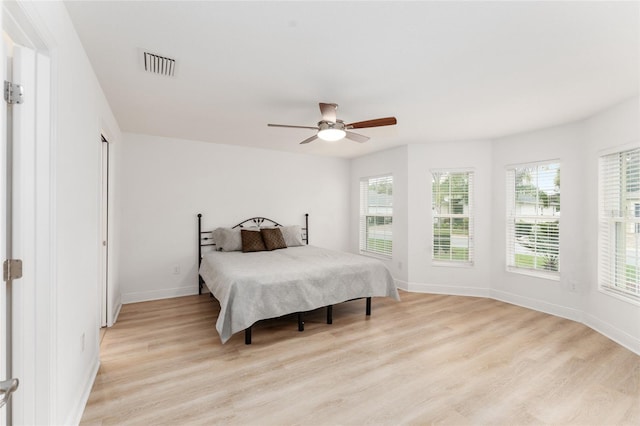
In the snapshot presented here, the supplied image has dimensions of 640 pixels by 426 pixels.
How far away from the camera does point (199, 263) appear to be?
15.2 ft

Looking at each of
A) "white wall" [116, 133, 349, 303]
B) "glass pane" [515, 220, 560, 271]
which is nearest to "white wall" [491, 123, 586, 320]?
"glass pane" [515, 220, 560, 271]

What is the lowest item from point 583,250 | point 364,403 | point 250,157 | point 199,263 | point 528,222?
point 364,403

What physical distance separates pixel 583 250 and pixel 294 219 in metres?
4.14

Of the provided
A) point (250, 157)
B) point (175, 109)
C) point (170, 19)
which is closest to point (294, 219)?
point (250, 157)

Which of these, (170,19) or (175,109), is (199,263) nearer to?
(175,109)

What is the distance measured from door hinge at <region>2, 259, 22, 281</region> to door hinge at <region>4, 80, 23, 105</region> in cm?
73

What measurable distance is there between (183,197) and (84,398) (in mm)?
2986

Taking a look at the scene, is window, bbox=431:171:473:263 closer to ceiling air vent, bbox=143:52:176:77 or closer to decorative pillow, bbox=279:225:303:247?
decorative pillow, bbox=279:225:303:247

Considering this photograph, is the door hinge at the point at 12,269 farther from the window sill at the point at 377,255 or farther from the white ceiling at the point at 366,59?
the window sill at the point at 377,255

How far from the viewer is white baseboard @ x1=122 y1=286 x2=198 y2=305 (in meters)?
4.16

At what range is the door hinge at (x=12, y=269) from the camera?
1.33 m

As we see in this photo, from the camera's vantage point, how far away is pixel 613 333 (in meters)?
3.09

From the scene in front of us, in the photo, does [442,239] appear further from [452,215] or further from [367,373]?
[367,373]

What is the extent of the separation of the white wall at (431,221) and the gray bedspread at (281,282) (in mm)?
1268
